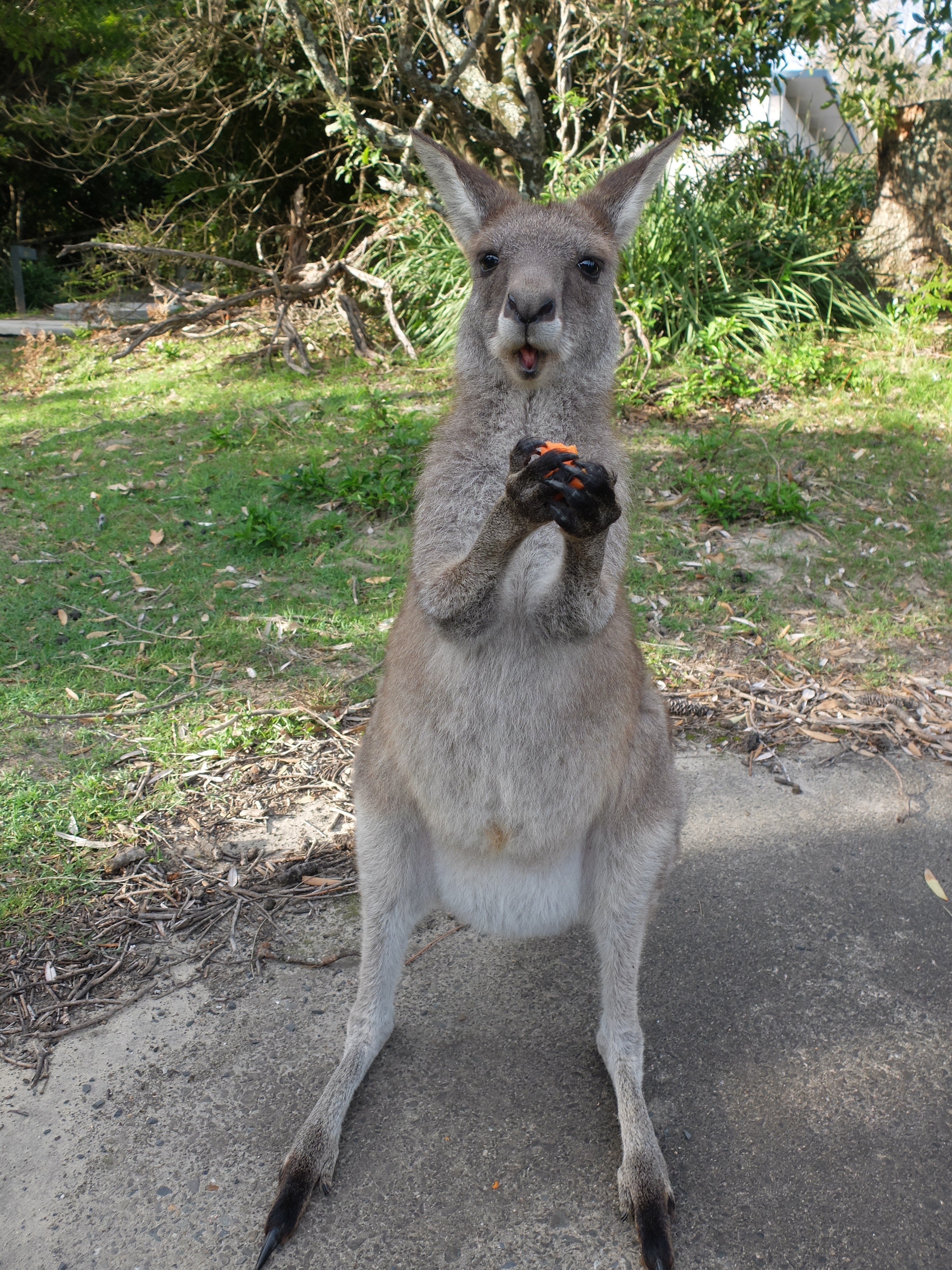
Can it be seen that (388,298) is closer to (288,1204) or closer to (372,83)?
(372,83)

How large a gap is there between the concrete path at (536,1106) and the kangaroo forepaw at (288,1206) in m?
0.03

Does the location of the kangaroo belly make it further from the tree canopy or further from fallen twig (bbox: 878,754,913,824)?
the tree canopy

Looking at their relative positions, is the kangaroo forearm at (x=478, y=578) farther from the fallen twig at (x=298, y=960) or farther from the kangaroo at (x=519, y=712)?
the fallen twig at (x=298, y=960)

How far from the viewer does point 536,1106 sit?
2.17 meters

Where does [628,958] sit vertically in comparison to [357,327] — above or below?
below

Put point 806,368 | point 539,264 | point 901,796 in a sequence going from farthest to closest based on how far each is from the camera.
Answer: point 806,368
point 901,796
point 539,264

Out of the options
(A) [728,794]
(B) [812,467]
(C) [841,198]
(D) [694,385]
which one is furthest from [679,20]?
(A) [728,794]

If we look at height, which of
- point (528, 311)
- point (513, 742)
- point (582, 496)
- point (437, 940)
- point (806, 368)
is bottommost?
point (437, 940)

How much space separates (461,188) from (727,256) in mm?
5931

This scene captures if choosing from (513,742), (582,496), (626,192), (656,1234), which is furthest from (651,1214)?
(626,192)

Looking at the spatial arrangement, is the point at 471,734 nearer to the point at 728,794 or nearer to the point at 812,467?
the point at 728,794

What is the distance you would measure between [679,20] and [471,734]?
723 cm

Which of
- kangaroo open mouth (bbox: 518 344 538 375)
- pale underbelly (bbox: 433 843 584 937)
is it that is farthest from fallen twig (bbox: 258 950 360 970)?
kangaroo open mouth (bbox: 518 344 538 375)

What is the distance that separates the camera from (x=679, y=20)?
7.10 m
